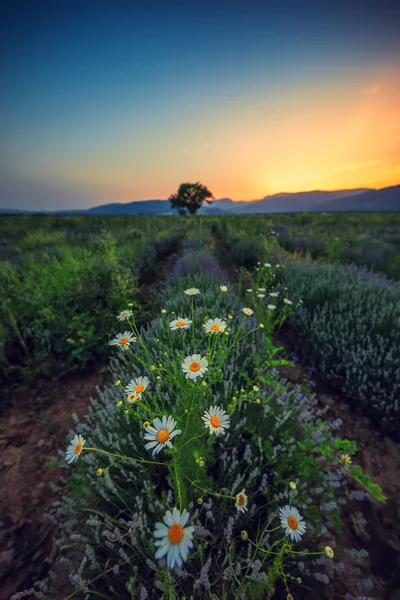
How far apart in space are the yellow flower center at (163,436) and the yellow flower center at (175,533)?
26 cm

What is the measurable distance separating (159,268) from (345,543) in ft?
21.1

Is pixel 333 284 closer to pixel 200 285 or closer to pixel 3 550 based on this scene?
pixel 200 285

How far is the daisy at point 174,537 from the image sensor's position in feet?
2.35

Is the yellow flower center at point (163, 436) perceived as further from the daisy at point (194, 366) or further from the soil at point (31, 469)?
the soil at point (31, 469)

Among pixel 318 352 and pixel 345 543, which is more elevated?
pixel 318 352

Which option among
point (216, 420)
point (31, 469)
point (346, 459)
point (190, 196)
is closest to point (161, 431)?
point (216, 420)

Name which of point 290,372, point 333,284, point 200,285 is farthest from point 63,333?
point 333,284

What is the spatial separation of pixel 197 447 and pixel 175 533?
0.59 meters

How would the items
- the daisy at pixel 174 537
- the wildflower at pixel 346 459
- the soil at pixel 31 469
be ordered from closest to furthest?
the daisy at pixel 174 537, the wildflower at pixel 346 459, the soil at pixel 31 469

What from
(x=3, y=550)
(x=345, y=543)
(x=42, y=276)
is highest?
(x=42, y=276)

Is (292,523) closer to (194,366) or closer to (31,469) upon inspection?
(194,366)

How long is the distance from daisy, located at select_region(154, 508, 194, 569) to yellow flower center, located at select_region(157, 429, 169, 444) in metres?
0.24

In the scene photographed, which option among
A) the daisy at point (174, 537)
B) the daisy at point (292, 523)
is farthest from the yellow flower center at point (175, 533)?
the daisy at point (292, 523)

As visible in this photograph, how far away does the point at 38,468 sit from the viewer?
2.10 meters
